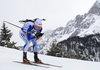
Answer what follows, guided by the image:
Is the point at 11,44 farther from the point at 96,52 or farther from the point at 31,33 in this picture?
the point at 96,52

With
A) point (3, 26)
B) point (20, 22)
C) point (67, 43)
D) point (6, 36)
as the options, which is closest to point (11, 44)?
point (6, 36)

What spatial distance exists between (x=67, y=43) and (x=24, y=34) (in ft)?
600

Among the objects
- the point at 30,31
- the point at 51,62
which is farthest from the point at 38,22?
the point at 51,62

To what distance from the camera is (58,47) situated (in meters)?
34.7

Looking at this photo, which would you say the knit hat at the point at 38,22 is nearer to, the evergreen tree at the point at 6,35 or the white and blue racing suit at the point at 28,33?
the white and blue racing suit at the point at 28,33

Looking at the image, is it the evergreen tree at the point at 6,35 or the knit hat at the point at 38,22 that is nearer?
the knit hat at the point at 38,22

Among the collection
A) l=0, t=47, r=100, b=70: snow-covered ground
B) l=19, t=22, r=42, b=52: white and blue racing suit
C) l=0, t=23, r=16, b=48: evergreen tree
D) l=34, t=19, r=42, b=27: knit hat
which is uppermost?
l=0, t=23, r=16, b=48: evergreen tree

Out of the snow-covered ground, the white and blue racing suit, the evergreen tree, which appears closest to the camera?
the snow-covered ground

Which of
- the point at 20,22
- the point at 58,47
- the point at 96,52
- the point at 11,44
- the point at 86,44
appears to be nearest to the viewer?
the point at 20,22

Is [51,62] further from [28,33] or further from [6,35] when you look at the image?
[6,35]

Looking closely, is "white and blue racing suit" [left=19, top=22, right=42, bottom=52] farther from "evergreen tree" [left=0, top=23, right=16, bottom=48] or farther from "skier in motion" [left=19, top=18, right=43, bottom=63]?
"evergreen tree" [left=0, top=23, right=16, bottom=48]

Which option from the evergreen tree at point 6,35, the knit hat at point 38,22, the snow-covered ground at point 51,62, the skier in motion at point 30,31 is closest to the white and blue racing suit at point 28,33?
the skier in motion at point 30,31

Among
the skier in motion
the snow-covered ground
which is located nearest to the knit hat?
the skier in motion

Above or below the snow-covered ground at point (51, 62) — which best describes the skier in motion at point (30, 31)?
above
